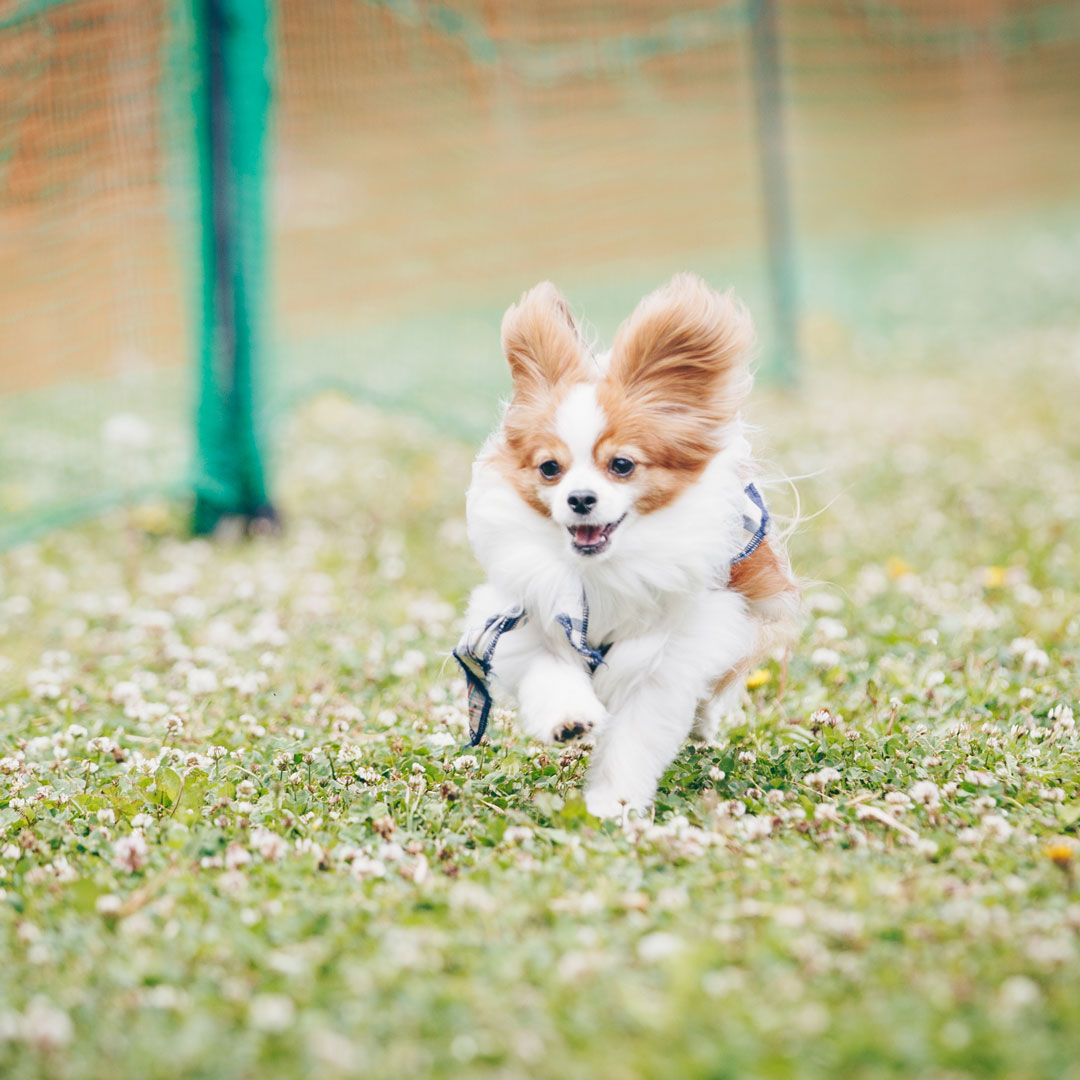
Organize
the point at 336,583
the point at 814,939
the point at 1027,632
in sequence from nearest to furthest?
the point at 814,939 → the point at 1027,632 → the point at 336,583

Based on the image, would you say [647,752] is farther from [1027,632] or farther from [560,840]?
[1027,632]

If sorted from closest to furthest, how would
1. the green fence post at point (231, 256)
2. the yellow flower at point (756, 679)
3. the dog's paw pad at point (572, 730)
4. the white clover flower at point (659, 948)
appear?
1. the white clover flower at point (659, 948)
2. the dog's paw pad at point (572, 730)
3. the yellow flower at point (756, 679)
4. the green fence post at point (231, 256)

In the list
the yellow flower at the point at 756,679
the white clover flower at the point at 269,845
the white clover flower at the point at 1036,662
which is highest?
the white clover flower at the point at 269,845

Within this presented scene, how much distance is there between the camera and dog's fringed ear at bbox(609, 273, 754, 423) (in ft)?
11.3

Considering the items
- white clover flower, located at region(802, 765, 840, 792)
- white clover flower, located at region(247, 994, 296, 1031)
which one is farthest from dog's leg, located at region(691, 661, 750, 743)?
white clover flower, located at region(247, 994, 296, 1031)

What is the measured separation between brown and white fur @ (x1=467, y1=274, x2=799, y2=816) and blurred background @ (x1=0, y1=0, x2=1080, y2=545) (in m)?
3.40

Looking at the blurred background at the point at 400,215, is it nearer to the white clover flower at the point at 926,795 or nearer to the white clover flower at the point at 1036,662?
the white clover flower at the point at 1036,662

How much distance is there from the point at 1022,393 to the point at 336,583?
5669 mm

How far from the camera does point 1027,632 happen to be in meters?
4.76

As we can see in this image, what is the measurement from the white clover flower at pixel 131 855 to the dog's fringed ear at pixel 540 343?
1494 millimetres

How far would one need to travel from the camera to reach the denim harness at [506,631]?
3.45 m

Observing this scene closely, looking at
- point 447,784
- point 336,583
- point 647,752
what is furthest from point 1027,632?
point 336,583

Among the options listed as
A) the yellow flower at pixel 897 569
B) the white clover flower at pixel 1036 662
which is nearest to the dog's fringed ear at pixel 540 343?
the white clover flower at pixel 1036 662

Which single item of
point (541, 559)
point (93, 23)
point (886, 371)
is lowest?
point (886, 371)
